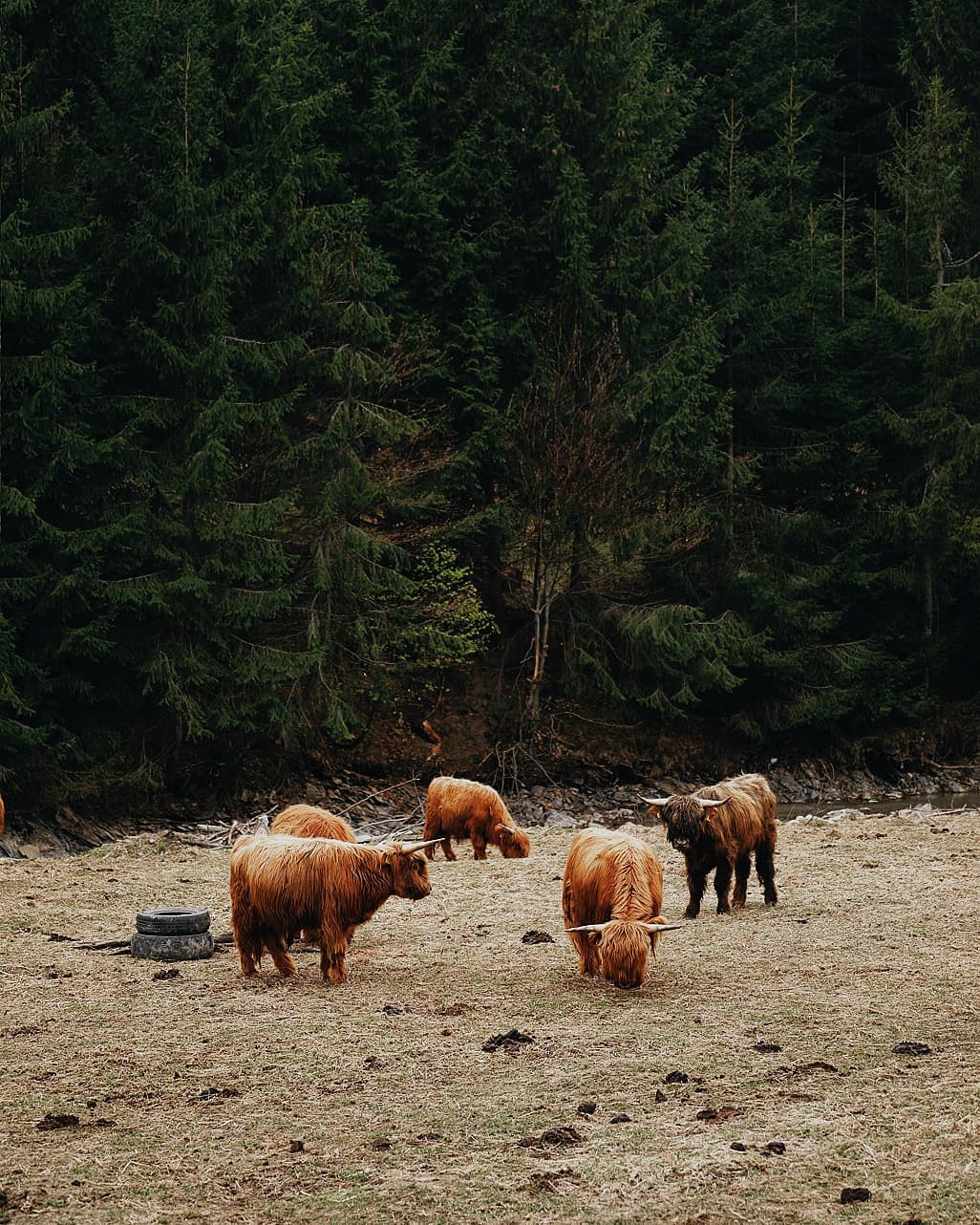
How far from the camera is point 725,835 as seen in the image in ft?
39.9

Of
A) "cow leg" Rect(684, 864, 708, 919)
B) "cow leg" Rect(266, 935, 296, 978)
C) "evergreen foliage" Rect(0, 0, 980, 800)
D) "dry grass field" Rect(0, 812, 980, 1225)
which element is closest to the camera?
"dry grass field" Rect(0, 812, 980, 1225)

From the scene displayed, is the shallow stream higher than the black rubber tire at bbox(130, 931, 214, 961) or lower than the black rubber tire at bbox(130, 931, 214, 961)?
lower

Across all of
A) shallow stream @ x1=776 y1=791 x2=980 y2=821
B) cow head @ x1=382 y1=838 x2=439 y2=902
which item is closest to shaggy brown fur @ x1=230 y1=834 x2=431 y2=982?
cow head @ x1=382 y1=838 x2=439 y2=902

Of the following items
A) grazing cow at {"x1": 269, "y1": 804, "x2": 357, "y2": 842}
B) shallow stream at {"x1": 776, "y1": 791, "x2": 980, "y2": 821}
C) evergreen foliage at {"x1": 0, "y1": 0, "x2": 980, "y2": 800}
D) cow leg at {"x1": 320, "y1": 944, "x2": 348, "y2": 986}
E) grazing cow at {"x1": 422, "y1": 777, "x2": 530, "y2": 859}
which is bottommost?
shallow stream at {"x1": 776, "y1": 791, "x2": 980, "y2": 821}

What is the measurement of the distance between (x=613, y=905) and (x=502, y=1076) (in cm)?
250

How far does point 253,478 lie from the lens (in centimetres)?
2739

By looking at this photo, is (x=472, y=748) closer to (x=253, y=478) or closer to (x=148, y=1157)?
(x=253, y=478)

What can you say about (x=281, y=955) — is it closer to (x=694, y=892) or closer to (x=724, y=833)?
(x=694, y=892)

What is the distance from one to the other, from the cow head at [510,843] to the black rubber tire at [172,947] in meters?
5.96

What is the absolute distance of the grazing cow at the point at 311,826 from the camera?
41.8 feet

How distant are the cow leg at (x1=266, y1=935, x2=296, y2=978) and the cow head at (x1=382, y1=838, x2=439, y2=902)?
0.98 m

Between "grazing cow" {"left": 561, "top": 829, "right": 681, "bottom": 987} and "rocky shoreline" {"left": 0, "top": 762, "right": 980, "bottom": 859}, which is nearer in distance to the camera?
"grazing cow" {"left": 561, "top": 829, "right": 681, "bottom": 987}

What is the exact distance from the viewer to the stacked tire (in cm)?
1108

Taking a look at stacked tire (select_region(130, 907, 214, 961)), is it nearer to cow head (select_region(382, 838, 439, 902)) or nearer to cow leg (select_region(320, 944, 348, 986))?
cow leg (select_region(320, 944, 348, 986))
